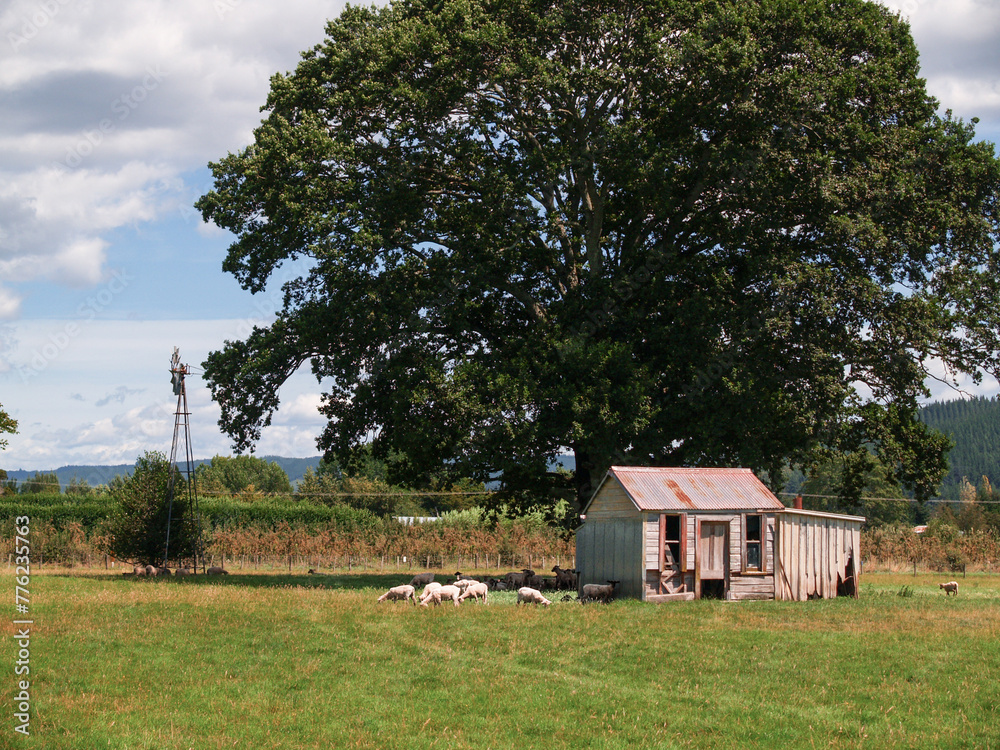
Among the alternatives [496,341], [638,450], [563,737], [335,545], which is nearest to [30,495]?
[335,545]

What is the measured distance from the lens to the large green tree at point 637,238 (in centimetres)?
3203

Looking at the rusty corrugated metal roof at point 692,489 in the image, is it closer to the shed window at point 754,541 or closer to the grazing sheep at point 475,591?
the shed window at point 754,541

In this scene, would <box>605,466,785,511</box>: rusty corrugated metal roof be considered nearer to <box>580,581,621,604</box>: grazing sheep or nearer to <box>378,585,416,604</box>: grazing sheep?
<box>580,581,621,604</box>: grazing sheep

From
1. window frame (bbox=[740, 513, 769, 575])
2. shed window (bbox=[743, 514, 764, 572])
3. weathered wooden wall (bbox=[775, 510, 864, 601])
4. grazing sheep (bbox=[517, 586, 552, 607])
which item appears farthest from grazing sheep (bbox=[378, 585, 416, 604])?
weathered wooden wall (bbox=[775, 510, 864, 601])

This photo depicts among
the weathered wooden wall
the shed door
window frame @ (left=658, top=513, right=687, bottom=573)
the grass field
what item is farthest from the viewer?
the weathered wooden wall

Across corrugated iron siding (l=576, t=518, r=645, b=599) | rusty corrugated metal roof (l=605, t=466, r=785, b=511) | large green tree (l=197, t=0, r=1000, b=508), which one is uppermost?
large green tree (l=197, t=0, r=1000, b=508)

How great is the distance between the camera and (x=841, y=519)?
107 ft

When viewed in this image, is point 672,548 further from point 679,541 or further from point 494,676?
point 494,676

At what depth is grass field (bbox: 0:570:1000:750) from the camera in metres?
13.2

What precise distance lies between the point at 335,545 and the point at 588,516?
29084 millimetres

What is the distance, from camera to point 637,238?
36688 mm

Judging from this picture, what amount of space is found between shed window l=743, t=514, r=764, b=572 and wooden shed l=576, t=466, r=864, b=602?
33 millimetres

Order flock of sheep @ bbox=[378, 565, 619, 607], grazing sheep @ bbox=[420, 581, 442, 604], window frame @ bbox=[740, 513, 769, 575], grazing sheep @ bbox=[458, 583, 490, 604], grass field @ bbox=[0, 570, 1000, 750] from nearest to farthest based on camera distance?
grass field @ bbox=[0, 570, 1000, 750]
grazing sheep @ bbox=[420, 581, 442, 604]
flock of sheep @ bbox=[378, 565, 619, 607]
grazing sheep @ bbox=[458, 583, 490, 604]
window frame @ bbox=[740, 513, 769, 575]

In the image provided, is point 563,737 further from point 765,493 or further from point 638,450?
point 638,450
